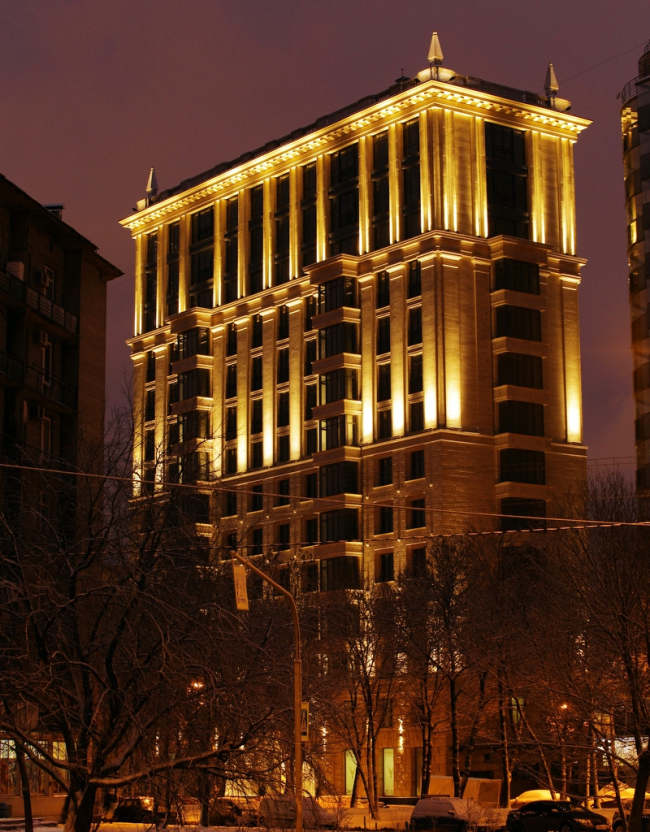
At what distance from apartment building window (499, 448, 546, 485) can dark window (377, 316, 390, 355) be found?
12222 millimetres

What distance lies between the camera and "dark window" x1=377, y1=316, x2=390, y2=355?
349 ft

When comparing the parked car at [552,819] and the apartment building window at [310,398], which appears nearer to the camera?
the parked car at [552,819]

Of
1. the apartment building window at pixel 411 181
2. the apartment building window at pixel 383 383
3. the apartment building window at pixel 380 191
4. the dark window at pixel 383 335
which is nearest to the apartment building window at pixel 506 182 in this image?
the apartment building window at pixel 411 181

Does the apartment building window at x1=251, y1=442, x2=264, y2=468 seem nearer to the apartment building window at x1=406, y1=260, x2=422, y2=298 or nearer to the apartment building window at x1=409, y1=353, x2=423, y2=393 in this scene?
the apartment building window at x1=409, y1=353, x2=423, y2=393

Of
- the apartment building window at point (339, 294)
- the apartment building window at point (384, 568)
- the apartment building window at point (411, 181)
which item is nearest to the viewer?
the apartment building window at point (384, 568)

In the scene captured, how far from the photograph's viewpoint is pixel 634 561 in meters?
46.9

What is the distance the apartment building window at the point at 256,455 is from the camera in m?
117

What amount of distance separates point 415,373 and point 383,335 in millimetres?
4642

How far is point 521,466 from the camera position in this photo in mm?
101000

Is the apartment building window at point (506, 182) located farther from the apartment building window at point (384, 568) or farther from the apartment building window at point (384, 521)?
the apartment building window at point (384, 568)

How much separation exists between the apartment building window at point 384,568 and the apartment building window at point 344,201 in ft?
80.8

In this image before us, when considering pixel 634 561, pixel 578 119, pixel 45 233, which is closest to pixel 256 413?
pixel 578 119

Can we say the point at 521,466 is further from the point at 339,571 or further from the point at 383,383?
the point at 339,571

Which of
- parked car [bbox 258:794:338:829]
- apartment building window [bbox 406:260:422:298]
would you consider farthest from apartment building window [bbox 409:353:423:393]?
parked car [bbox 258:794:338:829]
